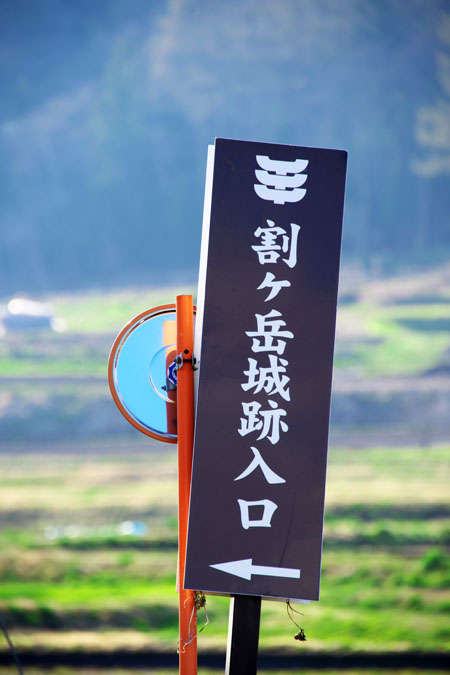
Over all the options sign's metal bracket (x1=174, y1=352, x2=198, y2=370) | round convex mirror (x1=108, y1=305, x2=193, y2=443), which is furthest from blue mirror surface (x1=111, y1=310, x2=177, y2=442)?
sign's metal bracket (x1=174, y1=352, x2=198, y2=370)

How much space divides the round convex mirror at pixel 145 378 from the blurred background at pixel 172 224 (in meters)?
3.94

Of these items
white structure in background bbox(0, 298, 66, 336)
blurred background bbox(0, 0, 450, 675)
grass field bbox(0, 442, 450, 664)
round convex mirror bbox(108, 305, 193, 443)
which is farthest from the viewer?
white structure in background bbox(0, 298, 66, 336)

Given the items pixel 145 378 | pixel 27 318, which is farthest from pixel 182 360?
pixel 27 318

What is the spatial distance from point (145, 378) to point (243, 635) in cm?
61

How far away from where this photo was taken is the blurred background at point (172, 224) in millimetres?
5621

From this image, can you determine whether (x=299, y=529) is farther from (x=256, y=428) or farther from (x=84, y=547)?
(x=84, y=547)

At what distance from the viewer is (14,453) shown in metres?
5.76

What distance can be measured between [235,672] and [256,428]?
50cm

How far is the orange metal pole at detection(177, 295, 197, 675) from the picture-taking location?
4.80 ft

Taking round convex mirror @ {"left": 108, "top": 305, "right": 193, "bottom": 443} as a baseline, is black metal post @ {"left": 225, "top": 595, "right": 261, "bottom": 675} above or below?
below

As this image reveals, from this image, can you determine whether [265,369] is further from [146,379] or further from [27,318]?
[27,318]

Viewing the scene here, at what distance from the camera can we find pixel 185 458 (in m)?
1.50

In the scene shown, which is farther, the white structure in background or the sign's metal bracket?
the white structure in background

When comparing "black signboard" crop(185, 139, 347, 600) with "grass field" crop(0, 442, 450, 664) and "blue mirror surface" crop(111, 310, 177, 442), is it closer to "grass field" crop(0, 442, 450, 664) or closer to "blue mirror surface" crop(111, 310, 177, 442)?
"blue mirror surface" crop(111, 310, 177, 442)
